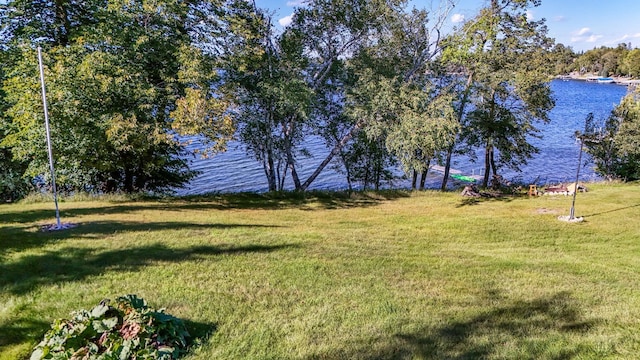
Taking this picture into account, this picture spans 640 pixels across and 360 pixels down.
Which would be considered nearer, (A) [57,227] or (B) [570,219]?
(A) [57,227]

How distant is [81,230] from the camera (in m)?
7.62

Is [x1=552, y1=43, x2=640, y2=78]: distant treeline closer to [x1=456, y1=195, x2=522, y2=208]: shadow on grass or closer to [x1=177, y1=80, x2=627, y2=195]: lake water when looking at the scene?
[x1=177, y1=80, x2=627, y2=195]: lake water

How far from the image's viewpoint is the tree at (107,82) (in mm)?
10289

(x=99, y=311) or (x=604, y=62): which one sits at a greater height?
(x=604, y=62)

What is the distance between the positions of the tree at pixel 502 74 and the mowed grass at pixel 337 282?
296 inches

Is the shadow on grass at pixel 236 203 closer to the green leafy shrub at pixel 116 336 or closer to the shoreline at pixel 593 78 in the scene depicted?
the green leafy shrub at pixel 116 336

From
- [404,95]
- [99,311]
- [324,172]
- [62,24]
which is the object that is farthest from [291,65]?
[324,172]

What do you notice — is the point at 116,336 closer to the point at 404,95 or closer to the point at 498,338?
the point at 498,338

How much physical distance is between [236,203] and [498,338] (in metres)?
9.64

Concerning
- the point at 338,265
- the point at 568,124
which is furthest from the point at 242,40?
the point at 568,124

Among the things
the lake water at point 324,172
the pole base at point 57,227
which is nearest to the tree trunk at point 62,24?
the lake water at point 324,172

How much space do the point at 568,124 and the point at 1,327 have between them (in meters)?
47.0

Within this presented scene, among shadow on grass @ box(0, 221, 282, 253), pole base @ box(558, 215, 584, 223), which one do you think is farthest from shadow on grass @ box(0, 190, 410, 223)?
pole base @ box(558, 215, 584, 223)

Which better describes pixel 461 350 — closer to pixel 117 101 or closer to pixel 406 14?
pixel 117 101
